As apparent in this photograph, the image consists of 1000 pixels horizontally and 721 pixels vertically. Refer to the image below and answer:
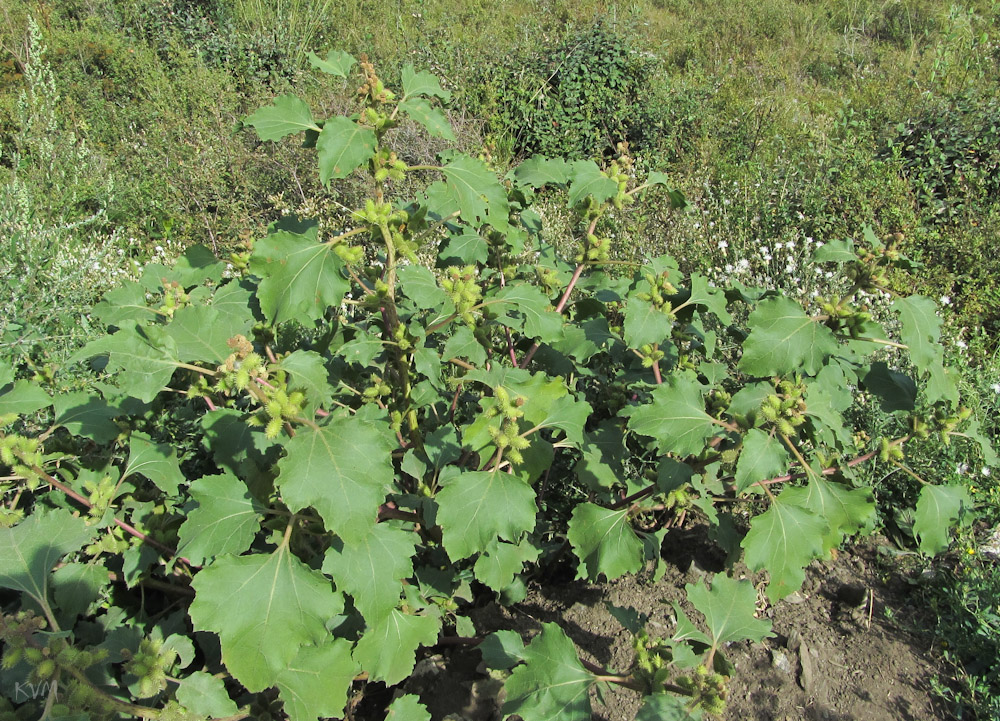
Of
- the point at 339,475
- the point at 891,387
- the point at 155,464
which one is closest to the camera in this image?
the point at 339,475

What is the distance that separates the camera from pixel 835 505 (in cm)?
186

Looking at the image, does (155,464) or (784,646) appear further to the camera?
(784,646)

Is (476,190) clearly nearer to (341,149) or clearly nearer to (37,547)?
(341,149)

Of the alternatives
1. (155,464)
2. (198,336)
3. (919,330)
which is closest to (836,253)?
(919,330)

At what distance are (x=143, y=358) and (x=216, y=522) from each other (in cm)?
45

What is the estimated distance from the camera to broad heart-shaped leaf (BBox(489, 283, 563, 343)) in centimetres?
194

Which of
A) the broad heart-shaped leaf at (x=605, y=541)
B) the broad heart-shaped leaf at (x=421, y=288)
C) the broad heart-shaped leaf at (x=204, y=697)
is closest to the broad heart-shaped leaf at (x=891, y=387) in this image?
the broad heart-shaped leaf at (x=605, y=541)

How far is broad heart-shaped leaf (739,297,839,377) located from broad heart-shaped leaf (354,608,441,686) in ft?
3.98

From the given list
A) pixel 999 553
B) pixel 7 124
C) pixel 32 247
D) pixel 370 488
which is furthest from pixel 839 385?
pixel 7 124

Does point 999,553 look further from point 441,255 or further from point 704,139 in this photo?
point 704,139

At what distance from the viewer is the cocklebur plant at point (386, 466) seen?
1.52 meters

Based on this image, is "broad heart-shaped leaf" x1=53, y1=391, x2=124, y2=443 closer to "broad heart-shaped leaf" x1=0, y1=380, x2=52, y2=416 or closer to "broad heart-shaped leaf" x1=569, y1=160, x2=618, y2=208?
"broad heart-shaped leaf" x1=0, y1=380, x2=52, y2=416

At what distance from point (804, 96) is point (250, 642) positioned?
9.01 m

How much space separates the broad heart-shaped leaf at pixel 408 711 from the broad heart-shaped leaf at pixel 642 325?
1213 millimetres
